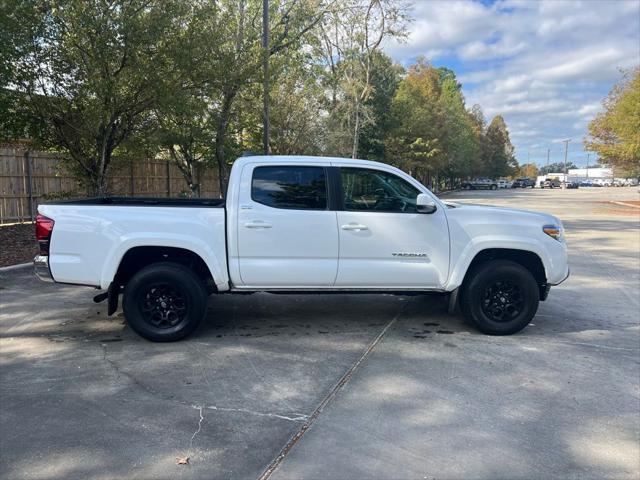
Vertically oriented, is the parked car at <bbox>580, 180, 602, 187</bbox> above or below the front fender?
above

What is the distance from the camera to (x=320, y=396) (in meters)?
4.14

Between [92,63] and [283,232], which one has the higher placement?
[92,63]

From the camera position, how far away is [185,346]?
5328 mm

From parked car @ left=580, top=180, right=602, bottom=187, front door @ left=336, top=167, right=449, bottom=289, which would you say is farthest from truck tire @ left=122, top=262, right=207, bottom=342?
parked car @ left=580, top=180, right=602, bottom=187

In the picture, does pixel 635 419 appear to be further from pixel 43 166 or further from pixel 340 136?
pixel 340 136

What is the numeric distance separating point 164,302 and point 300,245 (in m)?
1.55

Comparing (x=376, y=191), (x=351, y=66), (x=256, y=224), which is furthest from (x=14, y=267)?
(x=351, y=66)

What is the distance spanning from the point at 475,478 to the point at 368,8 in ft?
98.7

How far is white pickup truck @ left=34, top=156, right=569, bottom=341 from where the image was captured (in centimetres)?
525

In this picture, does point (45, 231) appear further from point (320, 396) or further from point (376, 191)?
point (376, 191)

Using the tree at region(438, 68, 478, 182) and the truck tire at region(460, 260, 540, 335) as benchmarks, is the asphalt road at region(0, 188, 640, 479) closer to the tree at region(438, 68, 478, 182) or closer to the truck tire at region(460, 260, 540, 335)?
the truck tire at region(460, 260, 540, 335)

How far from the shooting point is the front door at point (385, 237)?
5.49 m

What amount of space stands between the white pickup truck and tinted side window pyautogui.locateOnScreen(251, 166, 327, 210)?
0.01 meters

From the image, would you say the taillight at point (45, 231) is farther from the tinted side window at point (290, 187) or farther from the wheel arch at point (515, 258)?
the wheel arch at point (515, 258)
